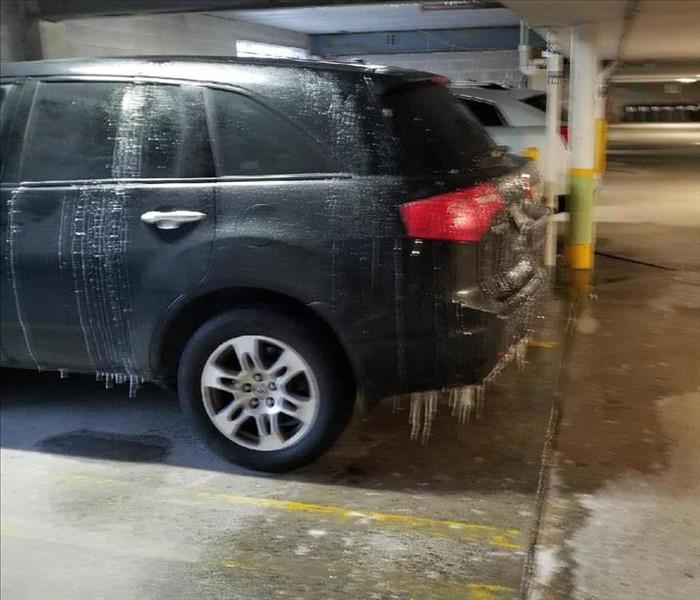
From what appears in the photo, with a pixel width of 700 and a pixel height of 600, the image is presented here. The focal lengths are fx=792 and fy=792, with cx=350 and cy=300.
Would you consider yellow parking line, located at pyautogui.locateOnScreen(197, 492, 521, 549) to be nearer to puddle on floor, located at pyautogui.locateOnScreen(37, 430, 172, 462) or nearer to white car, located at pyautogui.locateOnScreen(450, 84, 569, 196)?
puddle on floor, located at pyautogui.locateOnScreen(37, 430, 172, 462)

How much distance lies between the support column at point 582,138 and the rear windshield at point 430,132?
3.82 metres

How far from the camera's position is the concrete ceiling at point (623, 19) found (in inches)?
252

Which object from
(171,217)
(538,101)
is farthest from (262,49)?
(171,217)

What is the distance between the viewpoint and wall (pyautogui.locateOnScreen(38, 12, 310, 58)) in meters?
9.05

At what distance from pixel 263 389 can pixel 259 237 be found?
2.36ft

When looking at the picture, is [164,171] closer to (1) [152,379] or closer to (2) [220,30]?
(1) [152,379]

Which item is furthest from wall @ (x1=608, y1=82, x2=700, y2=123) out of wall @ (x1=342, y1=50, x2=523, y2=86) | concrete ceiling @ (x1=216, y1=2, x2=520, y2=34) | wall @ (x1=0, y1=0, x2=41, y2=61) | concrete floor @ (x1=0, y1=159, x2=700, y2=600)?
concrete floor @ (x1=0, y1=159, x2=700, y2=600)

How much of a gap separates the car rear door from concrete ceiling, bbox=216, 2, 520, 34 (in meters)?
9.30

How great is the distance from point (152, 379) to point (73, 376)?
1450 millimetres

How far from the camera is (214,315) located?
12.4 feet

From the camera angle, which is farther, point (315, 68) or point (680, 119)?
point (680, 119)

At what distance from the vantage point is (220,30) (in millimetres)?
12945

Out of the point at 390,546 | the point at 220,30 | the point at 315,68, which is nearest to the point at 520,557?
the point at 390,546

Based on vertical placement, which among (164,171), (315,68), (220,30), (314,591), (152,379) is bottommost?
(314,591)
